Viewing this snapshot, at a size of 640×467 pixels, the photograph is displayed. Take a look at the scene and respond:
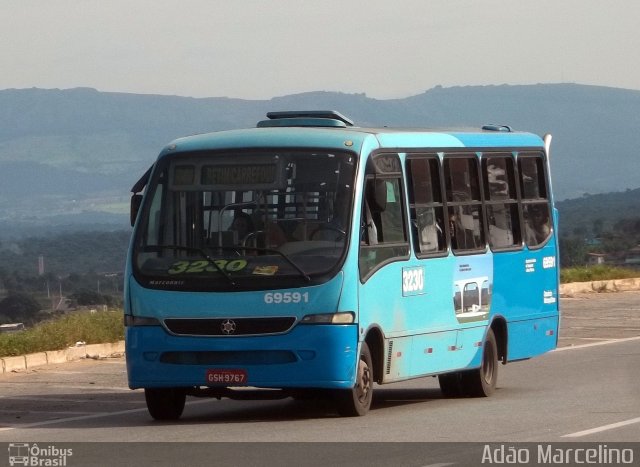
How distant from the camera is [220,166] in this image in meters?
15.8

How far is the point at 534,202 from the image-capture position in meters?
19.5

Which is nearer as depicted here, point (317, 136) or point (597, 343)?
point (317, 136)

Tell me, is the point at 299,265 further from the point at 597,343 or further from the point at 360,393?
the point at 597,343

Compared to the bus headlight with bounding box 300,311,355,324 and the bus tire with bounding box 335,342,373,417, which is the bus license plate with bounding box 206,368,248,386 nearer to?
the bus headlight with bounding box 300,311,355,324

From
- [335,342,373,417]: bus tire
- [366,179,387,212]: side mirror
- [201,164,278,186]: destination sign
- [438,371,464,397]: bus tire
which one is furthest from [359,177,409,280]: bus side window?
[438,371,464,397]: bus tire

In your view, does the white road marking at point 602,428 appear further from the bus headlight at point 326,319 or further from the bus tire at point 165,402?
the bus tire at point 165,402

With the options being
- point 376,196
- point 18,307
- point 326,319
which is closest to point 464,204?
point 376,196

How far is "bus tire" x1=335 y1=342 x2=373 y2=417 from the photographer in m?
15.2

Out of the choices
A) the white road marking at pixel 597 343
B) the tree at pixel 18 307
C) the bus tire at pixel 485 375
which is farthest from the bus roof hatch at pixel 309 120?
the tree at pixel 18 307

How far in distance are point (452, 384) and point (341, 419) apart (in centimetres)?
337

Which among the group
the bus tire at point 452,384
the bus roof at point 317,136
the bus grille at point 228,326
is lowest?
the bus tire at point 452,384

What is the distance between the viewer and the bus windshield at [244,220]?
15086 millimetres

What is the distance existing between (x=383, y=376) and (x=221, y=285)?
1803 millimetres
